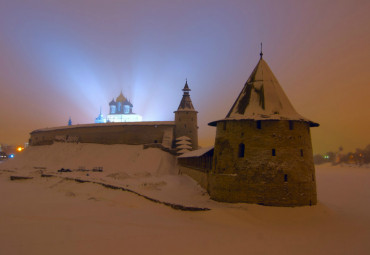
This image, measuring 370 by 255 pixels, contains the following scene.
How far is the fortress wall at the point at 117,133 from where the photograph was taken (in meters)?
38.1

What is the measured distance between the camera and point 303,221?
12.5 metres

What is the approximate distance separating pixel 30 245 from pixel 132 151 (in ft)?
88.0

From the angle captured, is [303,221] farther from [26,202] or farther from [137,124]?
[137,124]

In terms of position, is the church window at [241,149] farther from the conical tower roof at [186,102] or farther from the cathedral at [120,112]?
the cathedral at [120,112]

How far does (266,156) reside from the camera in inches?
535

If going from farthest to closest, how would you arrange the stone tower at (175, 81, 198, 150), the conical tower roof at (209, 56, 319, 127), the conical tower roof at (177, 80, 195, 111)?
the conical tower roof at (177, 80, 195, 111) < the stone tower at (175, 81, 198, 150) < the conical tower roof at (209, 56, 319, 127)

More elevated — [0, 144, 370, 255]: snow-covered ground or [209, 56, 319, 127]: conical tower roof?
[209, 56, 319, 127]: conical tower roof

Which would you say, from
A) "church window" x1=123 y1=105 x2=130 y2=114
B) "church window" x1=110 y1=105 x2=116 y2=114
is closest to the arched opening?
"church window" x1=123 y1=105 x2=130 y2=114

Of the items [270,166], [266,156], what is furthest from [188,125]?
[270,166]

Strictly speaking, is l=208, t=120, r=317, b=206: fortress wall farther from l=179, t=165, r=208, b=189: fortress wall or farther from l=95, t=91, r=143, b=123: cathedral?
l=95, t=91, r=143, b=123: cathedral

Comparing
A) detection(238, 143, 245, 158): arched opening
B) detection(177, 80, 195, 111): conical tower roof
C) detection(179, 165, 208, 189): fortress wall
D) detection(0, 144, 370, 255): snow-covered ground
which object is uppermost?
detection(177, 80, 195, 111): conical tower roof

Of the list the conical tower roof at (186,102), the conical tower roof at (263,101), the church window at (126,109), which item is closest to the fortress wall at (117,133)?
the conical tower roof at (186,102)

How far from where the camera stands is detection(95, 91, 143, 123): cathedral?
70062 millimetres

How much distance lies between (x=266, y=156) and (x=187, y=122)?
941 inches
